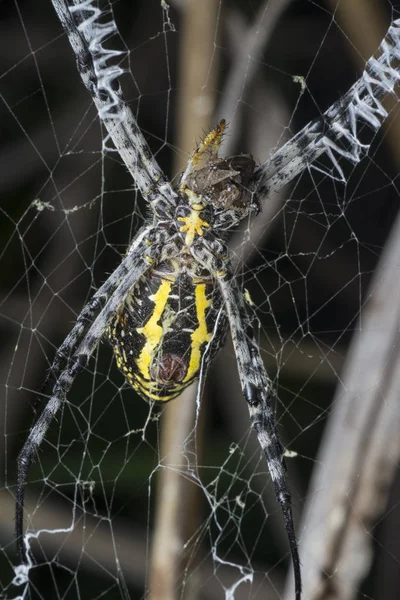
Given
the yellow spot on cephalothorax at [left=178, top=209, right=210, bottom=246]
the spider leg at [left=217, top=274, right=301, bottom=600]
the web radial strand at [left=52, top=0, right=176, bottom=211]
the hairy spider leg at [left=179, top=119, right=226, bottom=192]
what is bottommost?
the spider leg at [left=217, top=274, right=301, bottom=600]

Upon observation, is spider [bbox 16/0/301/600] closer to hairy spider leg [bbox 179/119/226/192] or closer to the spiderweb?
hairy spider leg [bbox 179/119/226/192]

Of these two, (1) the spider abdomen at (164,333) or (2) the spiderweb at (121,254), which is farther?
(2) the spiderweb at (121,254)

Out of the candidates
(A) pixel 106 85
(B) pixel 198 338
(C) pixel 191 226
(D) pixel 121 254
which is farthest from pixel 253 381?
(A) pixel 106 85

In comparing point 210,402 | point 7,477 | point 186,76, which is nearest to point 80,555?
point 7,477

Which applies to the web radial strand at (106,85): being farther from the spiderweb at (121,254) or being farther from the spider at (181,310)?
the spiderweb at (121,254)

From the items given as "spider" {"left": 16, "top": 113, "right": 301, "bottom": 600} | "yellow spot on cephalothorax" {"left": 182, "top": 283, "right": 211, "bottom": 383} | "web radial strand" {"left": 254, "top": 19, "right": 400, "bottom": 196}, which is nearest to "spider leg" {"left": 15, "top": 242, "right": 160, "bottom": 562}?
"spider" {"left": 16, "top": 113, "right": 301, "bottom": 600}

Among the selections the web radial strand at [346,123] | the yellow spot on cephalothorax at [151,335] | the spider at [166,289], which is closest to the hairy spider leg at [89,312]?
the spider at [166,289]

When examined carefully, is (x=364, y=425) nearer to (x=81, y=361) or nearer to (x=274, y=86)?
(x=81, y=361)

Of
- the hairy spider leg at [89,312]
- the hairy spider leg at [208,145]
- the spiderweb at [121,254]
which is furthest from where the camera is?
the spiderweb at [121,254]
